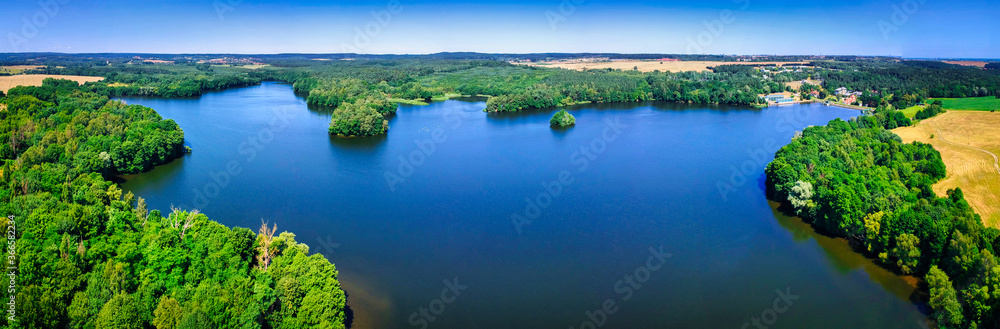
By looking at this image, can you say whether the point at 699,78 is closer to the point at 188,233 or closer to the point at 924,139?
the point at 924,139

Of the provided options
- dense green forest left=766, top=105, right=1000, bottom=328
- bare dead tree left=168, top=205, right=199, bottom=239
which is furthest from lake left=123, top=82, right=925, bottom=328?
bare dead tree left=168, top=205, right=199, bottom=239

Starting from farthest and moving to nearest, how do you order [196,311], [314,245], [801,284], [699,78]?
1. [699,78]
2. [314,245]
3. [801,284]
4. [196,311]

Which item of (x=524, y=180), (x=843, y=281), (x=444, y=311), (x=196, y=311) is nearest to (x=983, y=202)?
(x=843, y=281)

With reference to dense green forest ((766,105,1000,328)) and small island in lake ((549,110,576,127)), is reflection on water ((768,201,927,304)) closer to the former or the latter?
dense green forest ((766,105,1000,328))

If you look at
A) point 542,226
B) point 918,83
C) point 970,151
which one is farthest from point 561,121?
point 918,83

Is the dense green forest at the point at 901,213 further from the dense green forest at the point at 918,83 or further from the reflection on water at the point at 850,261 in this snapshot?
the dense green forest at the point at 918,83

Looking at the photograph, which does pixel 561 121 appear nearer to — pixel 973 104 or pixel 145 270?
pixel 145 270
